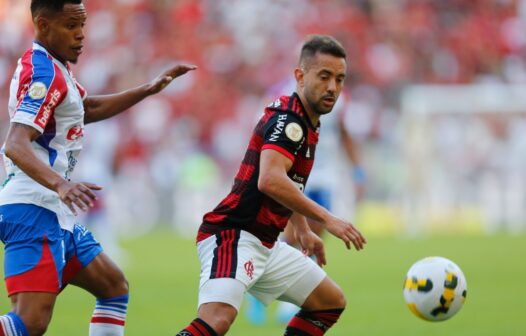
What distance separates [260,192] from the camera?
6215 mm

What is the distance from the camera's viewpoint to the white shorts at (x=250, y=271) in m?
5.96

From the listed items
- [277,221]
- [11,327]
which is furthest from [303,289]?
[11,327]

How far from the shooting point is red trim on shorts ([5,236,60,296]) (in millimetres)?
5551

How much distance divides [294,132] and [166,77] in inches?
49.0

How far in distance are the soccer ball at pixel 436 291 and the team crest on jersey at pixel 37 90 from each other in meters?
2.90

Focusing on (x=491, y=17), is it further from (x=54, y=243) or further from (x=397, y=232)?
(x=54, y=243)

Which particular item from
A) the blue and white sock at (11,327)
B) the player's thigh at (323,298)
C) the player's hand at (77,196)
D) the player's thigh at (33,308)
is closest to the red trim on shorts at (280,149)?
the player's thigh at (323,298)

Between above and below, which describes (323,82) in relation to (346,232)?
above

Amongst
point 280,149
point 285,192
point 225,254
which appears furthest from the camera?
point 225,254

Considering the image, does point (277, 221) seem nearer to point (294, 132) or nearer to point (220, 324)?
point (294, 132)

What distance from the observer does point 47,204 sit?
5832 millimetres

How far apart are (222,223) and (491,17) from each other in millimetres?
22971

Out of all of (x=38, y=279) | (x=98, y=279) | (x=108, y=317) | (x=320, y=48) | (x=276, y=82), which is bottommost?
(x=38, y=279)

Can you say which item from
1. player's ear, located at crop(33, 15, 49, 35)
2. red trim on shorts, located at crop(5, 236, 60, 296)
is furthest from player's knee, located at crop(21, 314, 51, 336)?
player's ear, located at crop(33, 15, 49, 35)
